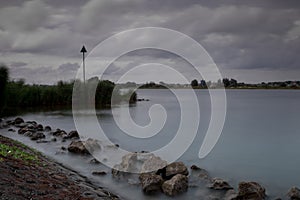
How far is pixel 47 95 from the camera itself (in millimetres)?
37125

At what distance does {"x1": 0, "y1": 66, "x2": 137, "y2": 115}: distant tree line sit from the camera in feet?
118

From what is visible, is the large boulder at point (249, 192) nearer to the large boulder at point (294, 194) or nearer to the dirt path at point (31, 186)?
the large boulder at point (294, 194)

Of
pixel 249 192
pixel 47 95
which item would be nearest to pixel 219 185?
pixel 249 192

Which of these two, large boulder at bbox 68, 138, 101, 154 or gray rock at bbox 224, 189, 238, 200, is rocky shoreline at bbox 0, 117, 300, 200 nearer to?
gray rock at bbox 224, 189, 238, 200

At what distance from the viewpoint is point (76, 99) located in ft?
128

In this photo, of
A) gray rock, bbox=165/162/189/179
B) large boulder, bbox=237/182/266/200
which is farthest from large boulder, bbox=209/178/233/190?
gray rock, bbox=165/162/189/179

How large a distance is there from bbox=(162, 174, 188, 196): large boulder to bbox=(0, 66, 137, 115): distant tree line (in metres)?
29.9

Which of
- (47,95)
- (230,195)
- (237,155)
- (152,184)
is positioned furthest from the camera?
(47,95)

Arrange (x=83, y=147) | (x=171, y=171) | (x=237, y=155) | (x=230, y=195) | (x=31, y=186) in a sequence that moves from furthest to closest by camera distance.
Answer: (x=237, y=155) → (x=83, y=147) → (x=171, y=171) → (x=230, y=195) → (x=31, y=186)

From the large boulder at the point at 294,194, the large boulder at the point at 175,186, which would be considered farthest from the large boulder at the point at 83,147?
the large boulder at the point at 294,194

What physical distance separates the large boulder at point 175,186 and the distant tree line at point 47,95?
29.9m

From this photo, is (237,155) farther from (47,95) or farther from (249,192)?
(47,95)

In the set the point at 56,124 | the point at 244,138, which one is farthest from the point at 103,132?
the point at 244,138

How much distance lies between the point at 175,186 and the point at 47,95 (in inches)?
1247
